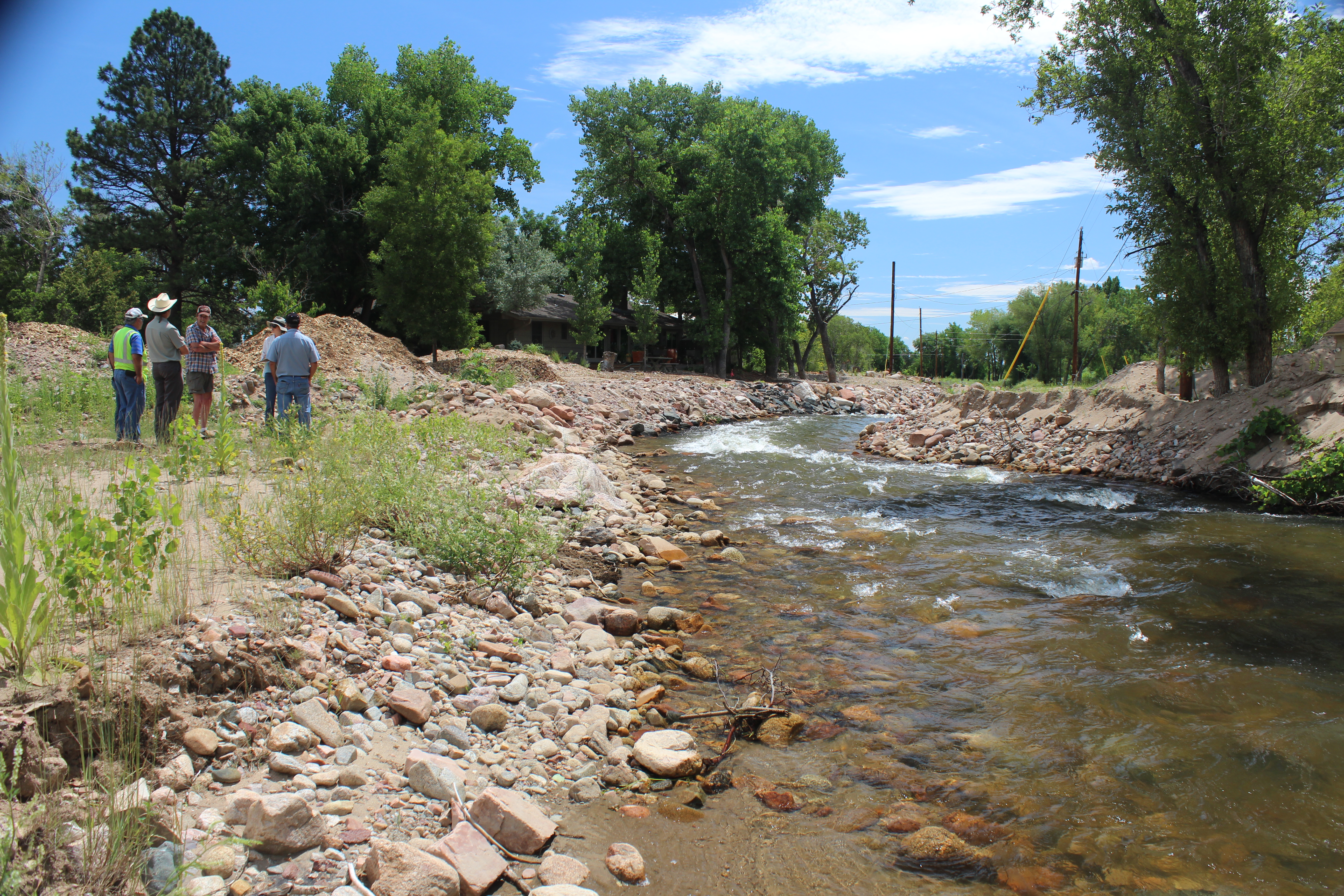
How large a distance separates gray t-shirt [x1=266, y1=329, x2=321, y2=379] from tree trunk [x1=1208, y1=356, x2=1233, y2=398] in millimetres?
17795

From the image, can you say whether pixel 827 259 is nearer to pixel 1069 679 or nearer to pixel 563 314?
pixel 563 314

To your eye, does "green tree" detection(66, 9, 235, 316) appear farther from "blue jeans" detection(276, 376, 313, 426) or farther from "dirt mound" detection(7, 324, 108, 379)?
"blue jeans" detection(276, 376, 313, 426)

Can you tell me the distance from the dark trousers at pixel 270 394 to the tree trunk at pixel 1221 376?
1847 cm

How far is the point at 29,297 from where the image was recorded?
32719 millimetres

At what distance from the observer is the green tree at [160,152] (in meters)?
33.6

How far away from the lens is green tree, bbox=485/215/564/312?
3578cm

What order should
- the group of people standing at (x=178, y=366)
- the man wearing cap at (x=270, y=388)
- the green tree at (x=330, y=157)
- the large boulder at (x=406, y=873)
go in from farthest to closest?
the green tree at (x=330, y=157) < the man wearing cap at (x=270, y=388) < the group of people standing at (x=178, y=366) < the large boulder at (x=406, y=873)

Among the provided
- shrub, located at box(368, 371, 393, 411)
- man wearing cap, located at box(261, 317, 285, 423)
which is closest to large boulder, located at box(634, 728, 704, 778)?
man wearing cap, located at box(261, 317, 285, 423)

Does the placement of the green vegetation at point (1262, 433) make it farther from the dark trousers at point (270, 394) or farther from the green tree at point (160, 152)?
the green tree at point (160, 152)

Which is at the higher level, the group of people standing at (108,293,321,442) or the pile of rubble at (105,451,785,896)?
the group of people standing at (108,293,321,442)

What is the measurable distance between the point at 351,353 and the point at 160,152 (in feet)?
87.9

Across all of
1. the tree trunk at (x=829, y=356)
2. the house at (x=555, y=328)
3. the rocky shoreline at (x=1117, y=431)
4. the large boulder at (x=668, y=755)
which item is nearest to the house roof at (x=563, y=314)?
the house at (x=555, y=328)

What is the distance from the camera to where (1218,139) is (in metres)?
14.5

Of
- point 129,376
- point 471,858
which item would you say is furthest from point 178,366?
point 471,858
